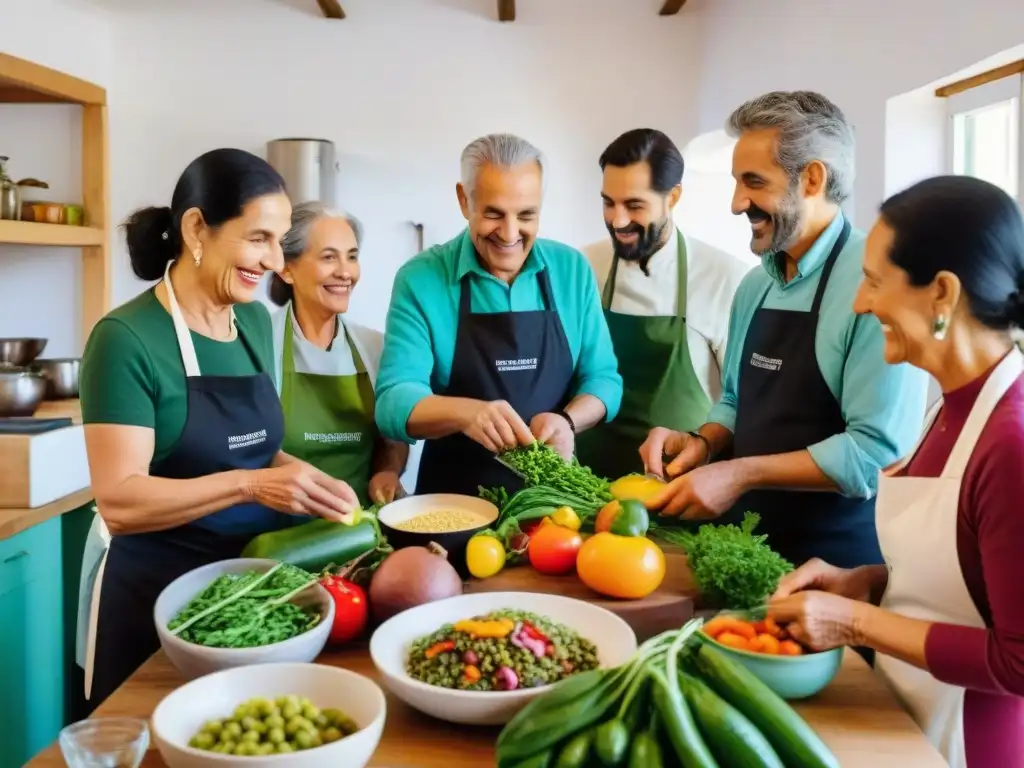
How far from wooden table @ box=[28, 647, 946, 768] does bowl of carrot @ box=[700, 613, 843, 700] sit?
0.16 feet

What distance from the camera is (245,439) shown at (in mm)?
2080

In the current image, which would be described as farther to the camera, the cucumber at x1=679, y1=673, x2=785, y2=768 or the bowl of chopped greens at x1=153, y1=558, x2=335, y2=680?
the bowl of chopped greens at x1=153, y1=558, x2=335, y2=680

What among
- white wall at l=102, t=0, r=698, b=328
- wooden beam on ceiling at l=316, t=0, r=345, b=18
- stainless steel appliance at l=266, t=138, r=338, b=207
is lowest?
stainless steel appliance at l=266, t=138, r=338, b=207

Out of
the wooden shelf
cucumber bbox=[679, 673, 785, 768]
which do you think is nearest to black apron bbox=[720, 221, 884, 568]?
cucumber bbox=[679, 673, 785, 768]

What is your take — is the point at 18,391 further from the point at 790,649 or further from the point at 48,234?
the point at 790,649

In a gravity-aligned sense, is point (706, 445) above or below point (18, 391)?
below

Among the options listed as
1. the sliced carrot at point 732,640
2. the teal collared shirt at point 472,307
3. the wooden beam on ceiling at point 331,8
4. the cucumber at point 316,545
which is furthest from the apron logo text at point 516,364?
the wooden beam on ceiling at point 331,8

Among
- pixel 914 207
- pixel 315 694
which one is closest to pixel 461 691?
pixel 315 694

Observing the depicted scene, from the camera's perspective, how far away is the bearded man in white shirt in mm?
3059

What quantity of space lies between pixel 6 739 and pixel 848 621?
113 inches

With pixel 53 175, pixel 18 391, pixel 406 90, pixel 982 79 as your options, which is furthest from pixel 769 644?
pixel 53 175

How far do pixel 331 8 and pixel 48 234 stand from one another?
6.40 feet

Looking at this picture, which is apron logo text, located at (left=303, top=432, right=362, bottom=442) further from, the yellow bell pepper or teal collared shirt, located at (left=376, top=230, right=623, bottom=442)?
the yellow bell pepper

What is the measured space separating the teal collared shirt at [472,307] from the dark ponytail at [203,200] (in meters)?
0.65
